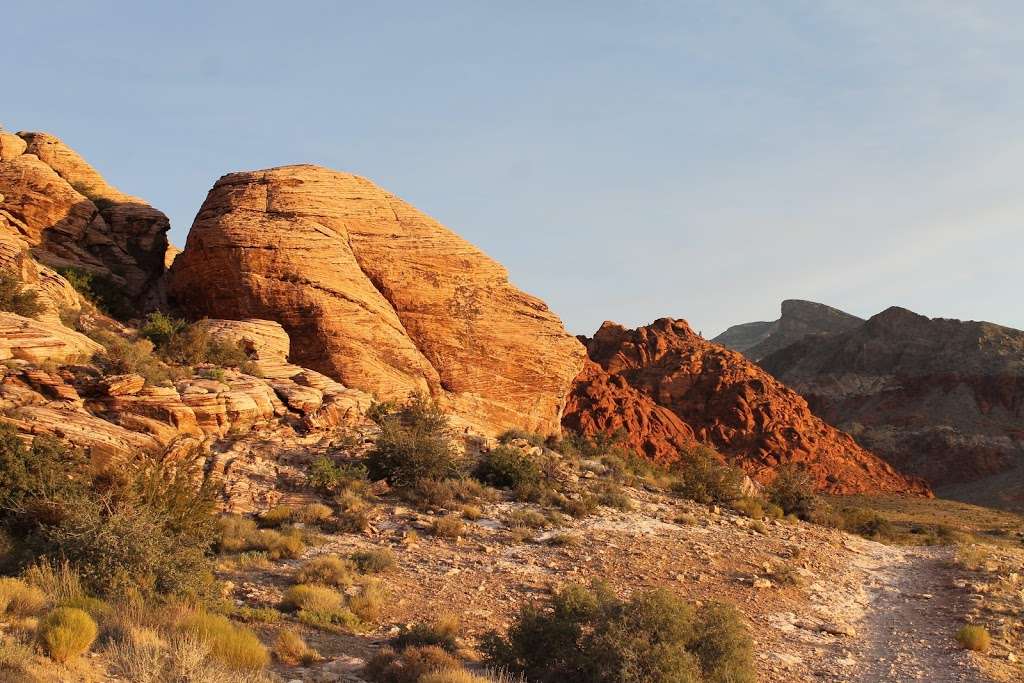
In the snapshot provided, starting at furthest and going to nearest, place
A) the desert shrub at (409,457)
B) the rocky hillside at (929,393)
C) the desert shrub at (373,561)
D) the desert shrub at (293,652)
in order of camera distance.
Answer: the rocky hillside at (929,393) → the desert shrub at (409,457) → the desert shrub at (373,561) → the desert shrub at (293,652)

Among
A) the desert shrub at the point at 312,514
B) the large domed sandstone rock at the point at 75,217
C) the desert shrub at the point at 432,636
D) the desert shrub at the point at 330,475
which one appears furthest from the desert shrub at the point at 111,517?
the large domed sandstone rock at the point at 75,217

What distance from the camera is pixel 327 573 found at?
40.0 feet

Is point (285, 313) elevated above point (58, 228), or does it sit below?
below

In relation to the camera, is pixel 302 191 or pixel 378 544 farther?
pixel 302 191

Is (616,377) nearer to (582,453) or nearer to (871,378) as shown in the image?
(582,453)

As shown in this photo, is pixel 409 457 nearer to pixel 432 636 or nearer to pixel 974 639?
pixel 432 636

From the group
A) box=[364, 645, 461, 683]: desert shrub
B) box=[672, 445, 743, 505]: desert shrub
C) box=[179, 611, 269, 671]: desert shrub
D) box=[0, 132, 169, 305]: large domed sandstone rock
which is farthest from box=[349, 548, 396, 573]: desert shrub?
box=[0, 132, 169, 305]: large domed sandstone rock

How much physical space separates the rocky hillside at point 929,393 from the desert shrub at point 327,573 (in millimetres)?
44950

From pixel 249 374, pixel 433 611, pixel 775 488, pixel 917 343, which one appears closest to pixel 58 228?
pixel 249 374

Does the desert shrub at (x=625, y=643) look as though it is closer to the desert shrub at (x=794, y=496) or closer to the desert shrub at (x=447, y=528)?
the desert shrub at (x=447, y=528)

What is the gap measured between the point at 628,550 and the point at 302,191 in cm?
1482

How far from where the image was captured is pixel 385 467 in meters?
17.8

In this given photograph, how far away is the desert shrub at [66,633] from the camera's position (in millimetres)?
7223

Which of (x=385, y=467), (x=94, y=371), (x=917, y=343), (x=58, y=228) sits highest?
(x=917, y=343)
